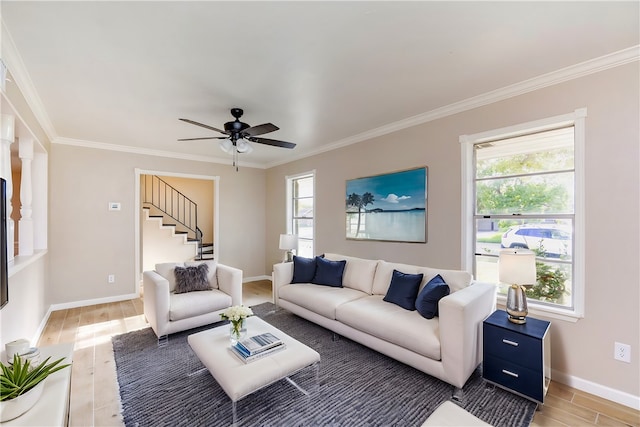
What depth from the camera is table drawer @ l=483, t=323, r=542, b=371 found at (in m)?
2.12

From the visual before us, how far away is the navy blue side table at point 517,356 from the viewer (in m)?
2.11

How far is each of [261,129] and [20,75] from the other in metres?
2.05

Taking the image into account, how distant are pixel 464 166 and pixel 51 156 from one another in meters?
5.82

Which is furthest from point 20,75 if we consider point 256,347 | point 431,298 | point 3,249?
point 431,298

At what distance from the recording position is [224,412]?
2.08 m

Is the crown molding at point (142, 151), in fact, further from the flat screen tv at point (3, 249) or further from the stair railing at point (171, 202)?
the flat screen tv at point (3, 249)

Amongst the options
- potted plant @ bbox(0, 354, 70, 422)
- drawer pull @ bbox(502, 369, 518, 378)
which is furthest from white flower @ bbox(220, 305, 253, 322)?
drawer pull @ bbox(502, 369, 518, 378)

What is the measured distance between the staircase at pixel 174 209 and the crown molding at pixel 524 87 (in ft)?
16.2

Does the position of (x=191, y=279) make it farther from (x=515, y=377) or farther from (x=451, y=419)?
(x=515, y=377)

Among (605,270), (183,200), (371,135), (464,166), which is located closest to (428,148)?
(464,166)

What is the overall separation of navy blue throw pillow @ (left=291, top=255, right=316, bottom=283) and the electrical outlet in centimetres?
304

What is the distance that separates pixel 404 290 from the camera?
2.98 m

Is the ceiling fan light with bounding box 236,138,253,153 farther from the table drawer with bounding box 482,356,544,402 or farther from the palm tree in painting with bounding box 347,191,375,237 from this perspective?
the table drawer with bounding box 482,356,544,402

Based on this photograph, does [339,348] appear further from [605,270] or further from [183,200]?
[183,200]
